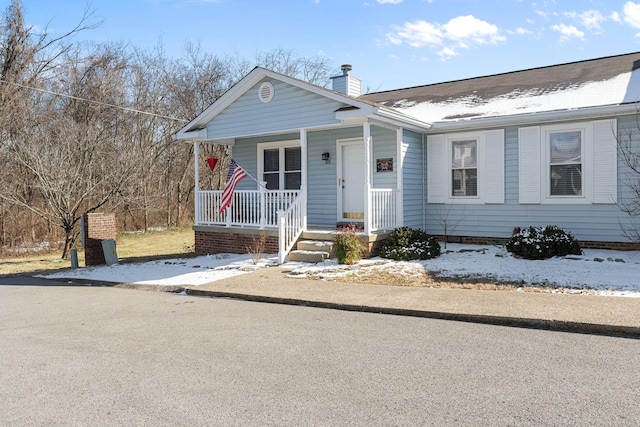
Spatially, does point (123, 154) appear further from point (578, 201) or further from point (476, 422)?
point (476, 422)

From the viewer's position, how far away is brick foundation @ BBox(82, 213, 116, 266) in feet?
41.1

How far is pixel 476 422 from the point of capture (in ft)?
10.8

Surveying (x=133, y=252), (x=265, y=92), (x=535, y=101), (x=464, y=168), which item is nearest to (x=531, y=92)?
(x=535, y=101)

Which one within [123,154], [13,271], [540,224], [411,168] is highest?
[123,154]

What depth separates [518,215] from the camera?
37.9ft

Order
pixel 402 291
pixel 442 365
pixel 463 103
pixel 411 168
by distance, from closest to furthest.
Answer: pixel 442 365
pixel 402 291
pixel 411 168
pixel 463 103

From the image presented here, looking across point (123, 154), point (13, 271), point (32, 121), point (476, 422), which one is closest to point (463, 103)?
point (476, 422)

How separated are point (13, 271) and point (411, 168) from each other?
10035mm

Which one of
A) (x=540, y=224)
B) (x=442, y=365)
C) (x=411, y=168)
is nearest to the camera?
(x=442, y=365)

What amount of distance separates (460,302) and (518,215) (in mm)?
5574

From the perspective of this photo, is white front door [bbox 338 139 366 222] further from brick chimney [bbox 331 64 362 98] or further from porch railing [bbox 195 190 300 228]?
brick chimney [bbox 331 64 362 98]

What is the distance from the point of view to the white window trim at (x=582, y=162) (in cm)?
1065

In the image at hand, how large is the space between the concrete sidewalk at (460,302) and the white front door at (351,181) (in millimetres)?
4293

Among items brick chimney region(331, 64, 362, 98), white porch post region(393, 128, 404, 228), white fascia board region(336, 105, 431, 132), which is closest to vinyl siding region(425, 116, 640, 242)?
white porch post region(393, 128, 404, 228)
